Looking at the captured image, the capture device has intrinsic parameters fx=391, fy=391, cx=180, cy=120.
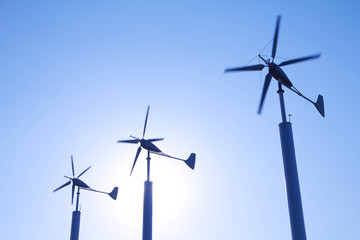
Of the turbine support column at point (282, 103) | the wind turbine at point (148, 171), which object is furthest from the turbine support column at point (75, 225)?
the turbine support column at point (282, 103)

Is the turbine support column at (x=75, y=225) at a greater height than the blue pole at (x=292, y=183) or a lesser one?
greater

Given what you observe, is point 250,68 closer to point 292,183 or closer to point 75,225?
point 292,183

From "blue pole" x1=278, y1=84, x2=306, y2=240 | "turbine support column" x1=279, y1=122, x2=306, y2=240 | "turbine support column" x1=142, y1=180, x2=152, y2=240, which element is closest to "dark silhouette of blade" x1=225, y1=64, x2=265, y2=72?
"blue pole" x1=278, y1=84, x2=306, y2=240

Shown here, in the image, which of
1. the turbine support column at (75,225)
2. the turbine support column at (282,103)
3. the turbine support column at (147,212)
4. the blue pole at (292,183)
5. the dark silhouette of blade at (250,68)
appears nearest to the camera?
the blue pole at (292,183)

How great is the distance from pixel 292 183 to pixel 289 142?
3.06 m

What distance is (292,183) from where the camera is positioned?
2662 centimetres

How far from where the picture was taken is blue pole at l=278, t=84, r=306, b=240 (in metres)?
25.6

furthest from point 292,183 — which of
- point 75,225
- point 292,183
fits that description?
point 75,225

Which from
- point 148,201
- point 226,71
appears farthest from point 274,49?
point 148,201

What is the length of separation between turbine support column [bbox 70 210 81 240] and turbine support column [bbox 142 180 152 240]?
52.9 feet

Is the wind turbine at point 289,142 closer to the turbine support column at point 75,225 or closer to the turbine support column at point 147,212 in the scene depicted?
the turbine support column at point 147,212

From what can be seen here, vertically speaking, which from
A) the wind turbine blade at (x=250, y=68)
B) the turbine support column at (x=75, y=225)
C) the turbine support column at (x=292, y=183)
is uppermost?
the wind turbine blade at (x=250, y=68)

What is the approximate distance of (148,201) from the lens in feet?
134

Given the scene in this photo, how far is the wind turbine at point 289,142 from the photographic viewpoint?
25781 mm
